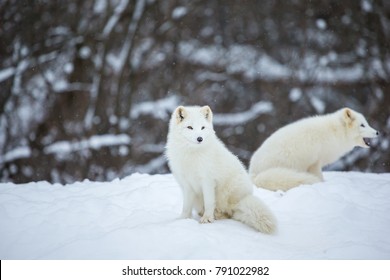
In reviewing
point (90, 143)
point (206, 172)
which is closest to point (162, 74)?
point (90, 143)

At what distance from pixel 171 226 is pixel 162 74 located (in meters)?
8.14

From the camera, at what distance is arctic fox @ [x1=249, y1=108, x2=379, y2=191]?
5051 millimetres

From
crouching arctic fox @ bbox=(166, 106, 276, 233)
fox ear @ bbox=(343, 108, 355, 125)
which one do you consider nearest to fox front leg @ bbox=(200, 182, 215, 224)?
crouching arctic fox @ bbox=(166, 106, 276, 233)

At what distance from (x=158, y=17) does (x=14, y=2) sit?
4.00m

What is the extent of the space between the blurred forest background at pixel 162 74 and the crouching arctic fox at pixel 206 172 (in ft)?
21.2

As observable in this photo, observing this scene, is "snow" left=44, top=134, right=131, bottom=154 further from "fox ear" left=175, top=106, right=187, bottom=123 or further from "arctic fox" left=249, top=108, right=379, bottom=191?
"fox ear" left=175, top=106, right=187, bottom=123

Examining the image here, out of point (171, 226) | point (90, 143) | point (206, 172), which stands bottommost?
point (90, 143)

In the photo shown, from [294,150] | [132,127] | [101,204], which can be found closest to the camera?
[101,204]

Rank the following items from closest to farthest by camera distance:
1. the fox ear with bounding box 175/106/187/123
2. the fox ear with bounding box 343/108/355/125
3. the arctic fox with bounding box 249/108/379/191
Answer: the fox ear with bounding box 175/106/187/123
the arctic fox with bounding box 249/108/379/191
the fox ear with bounding box 343/108/355/125

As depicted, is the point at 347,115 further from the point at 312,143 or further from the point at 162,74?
the point at 162,74

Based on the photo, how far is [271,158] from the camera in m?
5.09

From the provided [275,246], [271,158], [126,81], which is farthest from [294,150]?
[126,81]

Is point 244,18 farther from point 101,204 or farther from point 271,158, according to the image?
point 101,204

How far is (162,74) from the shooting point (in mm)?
10398
